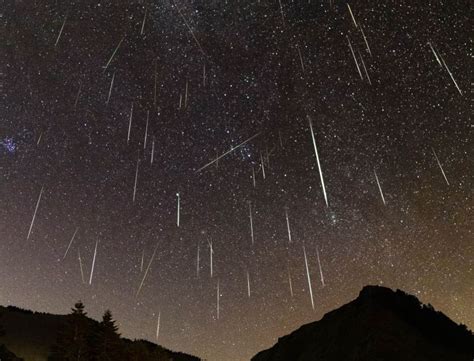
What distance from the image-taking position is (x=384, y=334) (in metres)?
39.5

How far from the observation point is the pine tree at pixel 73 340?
113 feet

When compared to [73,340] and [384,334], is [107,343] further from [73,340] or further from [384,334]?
[384,334]

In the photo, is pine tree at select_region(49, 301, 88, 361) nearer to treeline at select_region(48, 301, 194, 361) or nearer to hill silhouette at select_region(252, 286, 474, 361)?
treeline at select_region(48, 301, 194, 361)

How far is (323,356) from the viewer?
144 ft

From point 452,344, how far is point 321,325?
12.6 m

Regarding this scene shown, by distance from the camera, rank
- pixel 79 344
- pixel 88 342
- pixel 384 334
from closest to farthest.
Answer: pixel 79 344 < pixel 88 342 < pixel 384 334

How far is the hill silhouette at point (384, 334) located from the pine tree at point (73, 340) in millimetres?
21030

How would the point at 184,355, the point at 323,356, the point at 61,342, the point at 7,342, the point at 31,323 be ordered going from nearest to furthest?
the point at 61,342
the point at 323,356
the point at 7,342
the point at 31,323
the point at 184,355

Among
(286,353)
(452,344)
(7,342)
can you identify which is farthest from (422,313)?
(7,342)

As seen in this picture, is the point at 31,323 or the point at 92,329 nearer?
the point at 92,329

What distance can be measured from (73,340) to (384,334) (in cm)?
2414

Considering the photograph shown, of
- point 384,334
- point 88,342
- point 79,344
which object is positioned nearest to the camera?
point 79,344

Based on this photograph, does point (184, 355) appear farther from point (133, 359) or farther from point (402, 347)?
point (402, 347)

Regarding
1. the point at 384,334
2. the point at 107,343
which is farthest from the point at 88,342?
the point at 384,334
